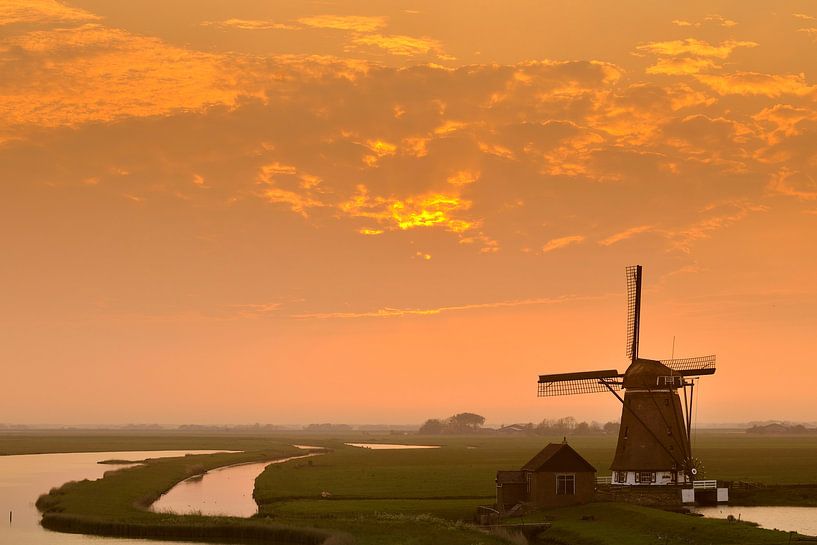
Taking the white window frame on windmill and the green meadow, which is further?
the white window frame on windmill

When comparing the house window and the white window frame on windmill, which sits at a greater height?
the white window frame on windmill

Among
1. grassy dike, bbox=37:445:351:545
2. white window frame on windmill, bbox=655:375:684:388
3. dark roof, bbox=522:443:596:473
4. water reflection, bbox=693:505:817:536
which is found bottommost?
grassy dike, bbox=37:445:351:545

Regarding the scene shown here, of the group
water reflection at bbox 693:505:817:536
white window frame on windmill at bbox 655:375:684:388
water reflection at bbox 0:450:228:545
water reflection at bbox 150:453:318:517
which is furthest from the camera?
white window frame on windmill at bbox 655:375:684:388

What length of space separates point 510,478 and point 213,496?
97.8 feet

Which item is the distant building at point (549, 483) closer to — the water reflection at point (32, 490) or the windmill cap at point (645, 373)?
the windmill cap at point (645, 373)

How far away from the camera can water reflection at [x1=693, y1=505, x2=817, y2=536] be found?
59.7 meters

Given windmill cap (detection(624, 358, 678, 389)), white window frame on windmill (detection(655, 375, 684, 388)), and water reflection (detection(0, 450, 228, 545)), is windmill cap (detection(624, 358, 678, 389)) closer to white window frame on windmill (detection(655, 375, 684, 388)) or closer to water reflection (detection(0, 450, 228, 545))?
white window frame on windmill (detection(655, 375, 684, 388))

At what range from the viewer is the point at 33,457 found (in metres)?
169

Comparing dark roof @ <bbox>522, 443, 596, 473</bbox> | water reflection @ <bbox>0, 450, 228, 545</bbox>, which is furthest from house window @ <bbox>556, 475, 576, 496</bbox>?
water reflection @ <bbox>0, 450, 228, 545</bbox>

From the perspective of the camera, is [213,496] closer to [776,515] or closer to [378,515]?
[378,515]

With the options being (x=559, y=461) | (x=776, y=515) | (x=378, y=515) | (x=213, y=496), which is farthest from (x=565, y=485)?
(x=213, y=496)

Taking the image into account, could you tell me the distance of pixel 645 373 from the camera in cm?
7731

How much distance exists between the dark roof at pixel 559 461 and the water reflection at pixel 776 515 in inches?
351

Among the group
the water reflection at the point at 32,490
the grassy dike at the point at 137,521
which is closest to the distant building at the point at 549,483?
the grassy dike at the point at 137,521
